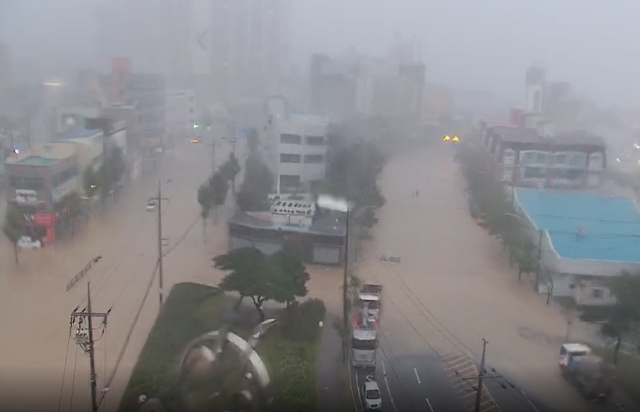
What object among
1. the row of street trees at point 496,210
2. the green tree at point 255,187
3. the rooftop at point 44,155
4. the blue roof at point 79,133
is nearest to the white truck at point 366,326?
the row of street trees at point 496,210

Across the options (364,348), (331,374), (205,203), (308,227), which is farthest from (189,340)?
(205,203)

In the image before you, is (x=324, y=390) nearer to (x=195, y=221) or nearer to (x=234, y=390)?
(x=234, y=390)

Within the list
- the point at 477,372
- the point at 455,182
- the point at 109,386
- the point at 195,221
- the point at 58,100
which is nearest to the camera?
the point at 109,386

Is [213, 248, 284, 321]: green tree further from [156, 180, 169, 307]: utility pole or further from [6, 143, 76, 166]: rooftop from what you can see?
[6, 143, 76, 166]: rooftop

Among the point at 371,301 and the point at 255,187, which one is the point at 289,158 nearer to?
the point at 255,187

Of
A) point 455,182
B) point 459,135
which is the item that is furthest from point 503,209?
point 459,135

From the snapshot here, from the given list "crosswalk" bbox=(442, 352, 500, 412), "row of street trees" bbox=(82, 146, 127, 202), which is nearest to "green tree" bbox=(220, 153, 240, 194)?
"row of street trees" bbox=(82, 146, 127, 202)
